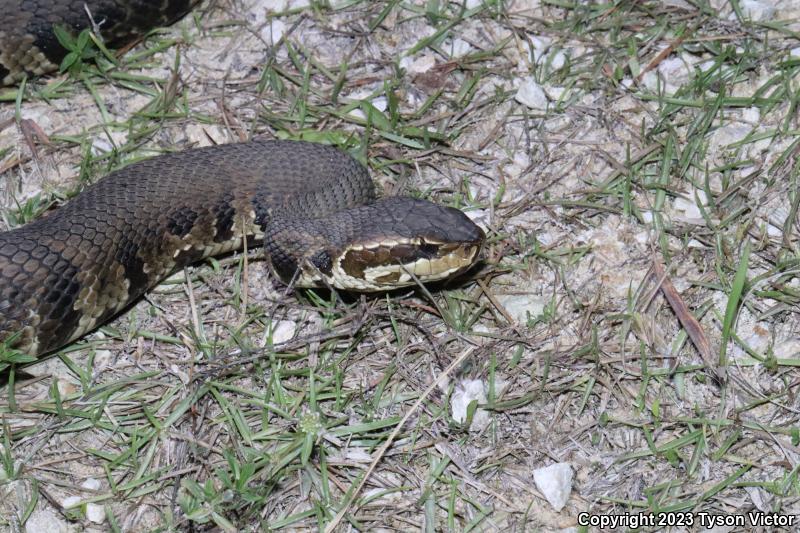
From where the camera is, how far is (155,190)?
5.24 metres

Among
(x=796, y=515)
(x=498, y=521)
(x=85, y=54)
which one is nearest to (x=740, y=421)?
(x=796, y=515)

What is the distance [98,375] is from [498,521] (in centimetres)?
234

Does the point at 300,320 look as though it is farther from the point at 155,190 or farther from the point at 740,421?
the point at 740,421

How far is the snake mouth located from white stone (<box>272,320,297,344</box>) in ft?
1.31

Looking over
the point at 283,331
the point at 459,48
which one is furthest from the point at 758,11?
the point at 283,331

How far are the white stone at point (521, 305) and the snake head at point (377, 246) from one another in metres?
0.37

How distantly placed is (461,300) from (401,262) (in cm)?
45

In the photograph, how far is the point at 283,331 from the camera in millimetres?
4930

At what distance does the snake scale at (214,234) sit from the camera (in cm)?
473

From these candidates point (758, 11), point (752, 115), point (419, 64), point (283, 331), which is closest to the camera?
point (283, 331)

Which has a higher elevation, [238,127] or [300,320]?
[238,127]

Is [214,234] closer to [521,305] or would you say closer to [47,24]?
[521,305]

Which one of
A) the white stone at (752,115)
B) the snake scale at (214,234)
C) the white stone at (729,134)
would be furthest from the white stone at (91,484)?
the white stone at (752,115)

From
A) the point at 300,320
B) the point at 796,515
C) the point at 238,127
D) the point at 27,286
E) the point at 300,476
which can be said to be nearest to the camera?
the point at 796,515
